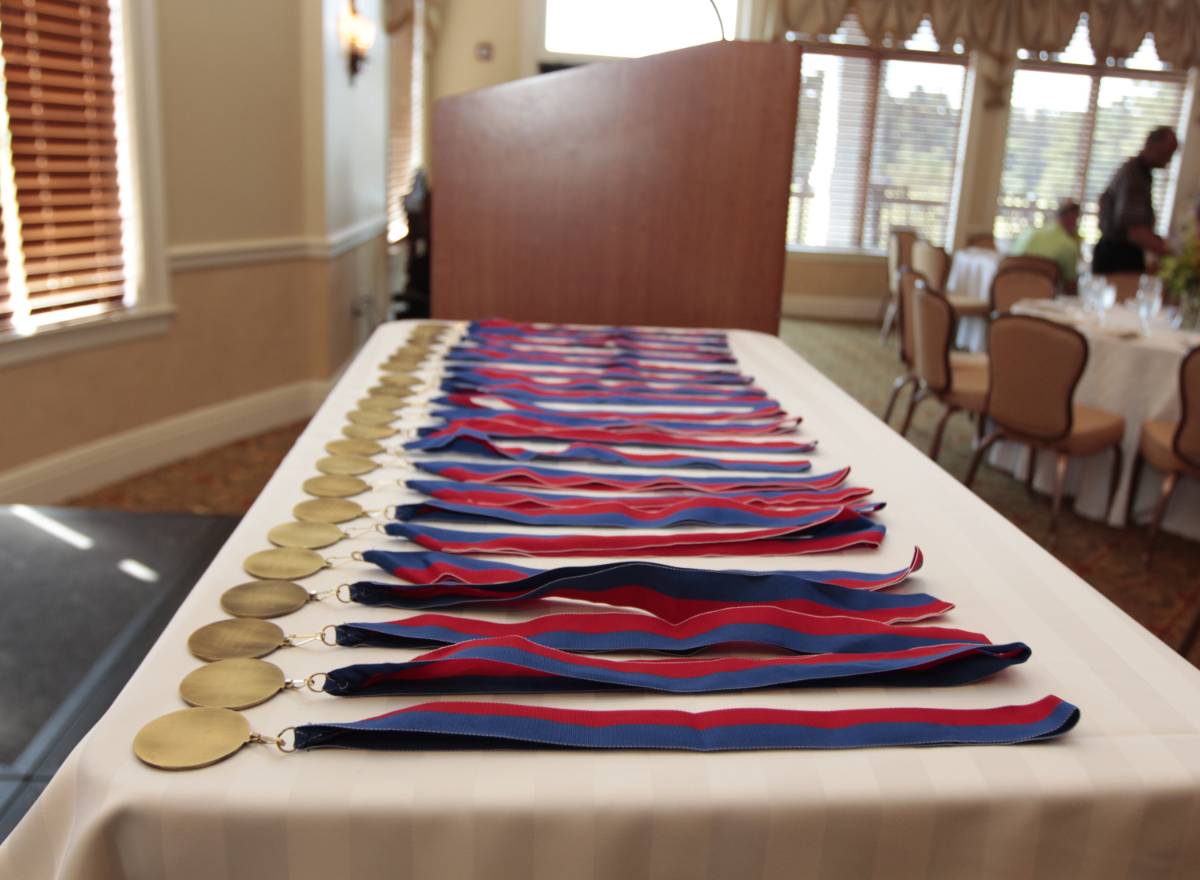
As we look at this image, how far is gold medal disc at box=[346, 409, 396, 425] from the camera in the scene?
175 cm

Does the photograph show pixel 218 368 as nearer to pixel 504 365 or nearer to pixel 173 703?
pixel 504 365

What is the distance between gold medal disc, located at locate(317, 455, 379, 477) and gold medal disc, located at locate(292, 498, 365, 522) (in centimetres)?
12

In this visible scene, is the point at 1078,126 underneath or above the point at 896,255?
above

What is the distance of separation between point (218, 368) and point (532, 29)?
15.4 ft

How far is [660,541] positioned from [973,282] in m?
6.76

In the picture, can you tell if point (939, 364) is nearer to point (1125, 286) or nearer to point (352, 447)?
point (1125, 286)

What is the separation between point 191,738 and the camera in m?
0.84

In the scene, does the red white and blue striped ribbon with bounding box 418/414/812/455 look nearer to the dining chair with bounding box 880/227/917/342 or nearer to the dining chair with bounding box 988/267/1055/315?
the dining chair with bounding box 988/267/1055/315

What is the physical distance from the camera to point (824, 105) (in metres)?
9.09

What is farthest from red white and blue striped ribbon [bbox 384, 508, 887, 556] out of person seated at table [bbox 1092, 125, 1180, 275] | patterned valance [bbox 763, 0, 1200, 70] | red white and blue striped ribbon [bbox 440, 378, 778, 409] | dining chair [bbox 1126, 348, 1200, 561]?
patterned valance [bbox 763, 0, 1200, 70]

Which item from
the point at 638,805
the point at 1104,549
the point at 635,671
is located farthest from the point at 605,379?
the point at 1104,549

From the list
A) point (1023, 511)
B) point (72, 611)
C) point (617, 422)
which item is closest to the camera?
point (617, 422)

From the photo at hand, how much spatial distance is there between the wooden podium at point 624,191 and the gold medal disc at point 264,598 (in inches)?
87.5

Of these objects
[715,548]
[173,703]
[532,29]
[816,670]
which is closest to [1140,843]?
[816,670]
